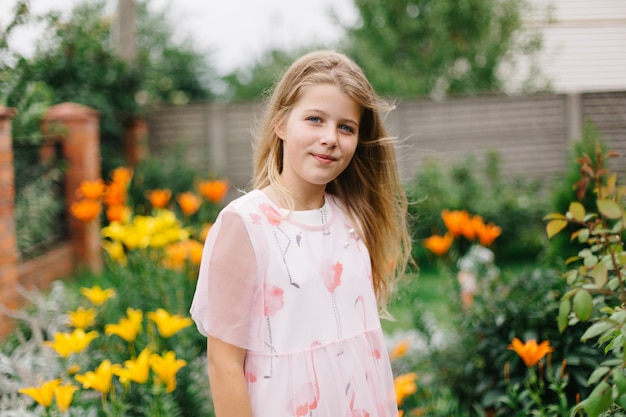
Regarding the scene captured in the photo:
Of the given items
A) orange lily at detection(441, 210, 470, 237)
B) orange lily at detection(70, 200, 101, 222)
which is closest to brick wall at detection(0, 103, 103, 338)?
→ orange lily at detection(70, 200, 101, 222)

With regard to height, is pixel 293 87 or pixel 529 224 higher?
pixel 293 87

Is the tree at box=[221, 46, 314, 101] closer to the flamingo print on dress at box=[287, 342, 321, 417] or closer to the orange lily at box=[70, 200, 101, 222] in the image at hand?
the orange lily at box=[70, 200, 101, 222]

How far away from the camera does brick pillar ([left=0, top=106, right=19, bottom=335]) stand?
13.0ft

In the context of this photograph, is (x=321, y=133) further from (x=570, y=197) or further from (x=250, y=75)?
(x=250, y=75)

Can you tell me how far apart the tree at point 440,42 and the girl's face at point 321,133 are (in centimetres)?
890

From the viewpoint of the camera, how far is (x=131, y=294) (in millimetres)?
3545

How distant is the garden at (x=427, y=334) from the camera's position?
1947mm

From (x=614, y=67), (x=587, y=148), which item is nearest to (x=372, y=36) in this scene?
(x=614, y=67)

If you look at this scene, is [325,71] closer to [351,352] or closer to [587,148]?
[351,352]

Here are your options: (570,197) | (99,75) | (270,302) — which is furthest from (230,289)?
(99,75)

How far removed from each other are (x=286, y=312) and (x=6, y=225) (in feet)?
9.97

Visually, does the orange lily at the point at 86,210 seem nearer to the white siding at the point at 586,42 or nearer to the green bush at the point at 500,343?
the green bush at the point at 500,343

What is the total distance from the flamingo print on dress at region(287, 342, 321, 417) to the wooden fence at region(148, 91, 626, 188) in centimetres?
762

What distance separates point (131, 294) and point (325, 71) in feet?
7.37
